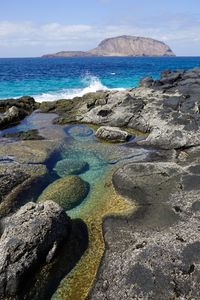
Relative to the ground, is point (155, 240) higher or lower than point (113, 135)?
higher

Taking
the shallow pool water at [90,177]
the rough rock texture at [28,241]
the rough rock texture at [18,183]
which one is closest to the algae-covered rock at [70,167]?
the shallow pool water at [90,177]

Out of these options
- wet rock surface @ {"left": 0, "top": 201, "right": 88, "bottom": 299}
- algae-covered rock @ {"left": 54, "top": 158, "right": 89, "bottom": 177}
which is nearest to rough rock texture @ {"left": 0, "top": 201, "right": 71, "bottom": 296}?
wet rock surface @ {"left": 0, "top": 201, "right": 88, "bottom": 299}

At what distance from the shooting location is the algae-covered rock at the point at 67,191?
790 inches

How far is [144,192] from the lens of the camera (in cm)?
1972

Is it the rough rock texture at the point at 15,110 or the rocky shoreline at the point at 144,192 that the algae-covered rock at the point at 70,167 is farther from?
the rough rock texture at the point at 15,110

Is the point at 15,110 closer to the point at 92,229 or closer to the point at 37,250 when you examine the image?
the point at 92,229

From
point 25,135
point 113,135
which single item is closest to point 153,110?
point 113,135

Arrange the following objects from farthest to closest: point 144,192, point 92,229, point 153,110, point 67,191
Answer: point 153,110 → point 67,191 → point 144,192 → point 92,229

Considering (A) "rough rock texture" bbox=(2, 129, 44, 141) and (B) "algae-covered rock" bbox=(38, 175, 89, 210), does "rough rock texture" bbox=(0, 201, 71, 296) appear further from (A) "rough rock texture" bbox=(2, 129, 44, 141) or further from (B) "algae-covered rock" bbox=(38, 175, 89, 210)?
(A) "rough rock texture" bbox=(2, 129, 44, 141)

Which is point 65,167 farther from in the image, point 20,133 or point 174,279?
point 174,279

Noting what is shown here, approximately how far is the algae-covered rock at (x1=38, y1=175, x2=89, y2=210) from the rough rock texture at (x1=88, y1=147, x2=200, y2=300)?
84.0 inches

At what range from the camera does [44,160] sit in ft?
85.0

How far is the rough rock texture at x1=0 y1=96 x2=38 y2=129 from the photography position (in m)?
38.1

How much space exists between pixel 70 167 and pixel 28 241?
1045 centimetres
